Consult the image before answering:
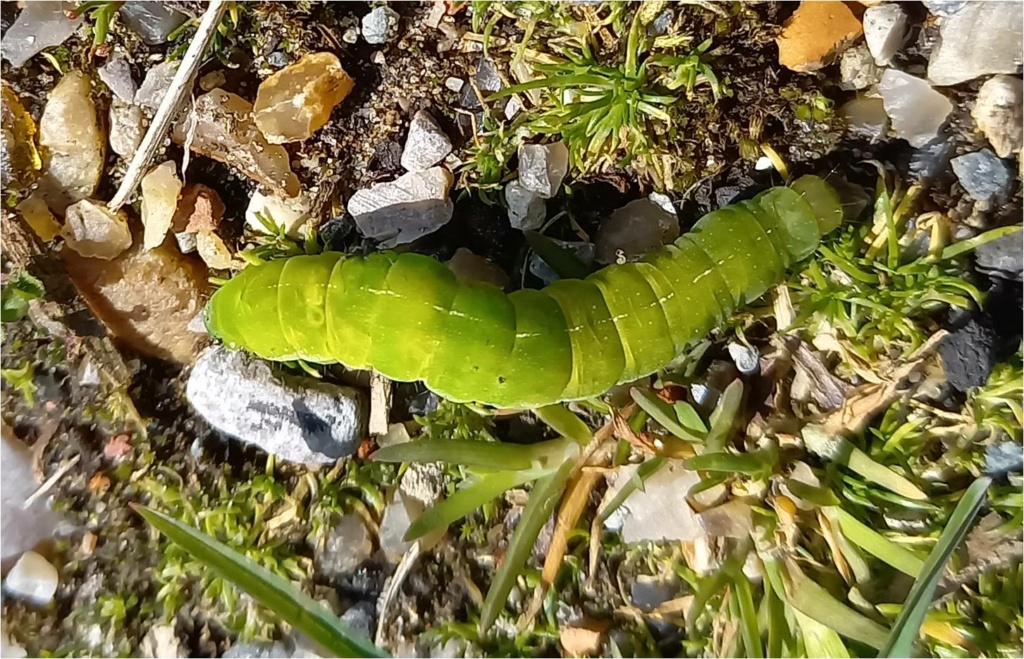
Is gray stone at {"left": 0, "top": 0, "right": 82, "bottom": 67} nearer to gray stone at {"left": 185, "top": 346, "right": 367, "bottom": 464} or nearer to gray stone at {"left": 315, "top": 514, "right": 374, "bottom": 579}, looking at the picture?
gray stone at {"left": 185, "top": 346, "right": 367, "bottom": 464}

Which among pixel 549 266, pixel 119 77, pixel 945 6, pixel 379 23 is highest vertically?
pixel 945 6

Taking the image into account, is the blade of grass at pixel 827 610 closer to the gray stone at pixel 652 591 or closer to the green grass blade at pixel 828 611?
the green grass blade at pixel 828 611

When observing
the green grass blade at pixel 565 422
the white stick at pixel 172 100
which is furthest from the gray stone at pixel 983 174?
the white stick at pixel 172 100

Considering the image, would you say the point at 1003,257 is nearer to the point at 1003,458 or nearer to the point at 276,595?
the point at 1003,458

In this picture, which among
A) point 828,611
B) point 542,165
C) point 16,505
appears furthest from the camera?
point 16,505

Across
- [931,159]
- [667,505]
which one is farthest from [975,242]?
[667,505]

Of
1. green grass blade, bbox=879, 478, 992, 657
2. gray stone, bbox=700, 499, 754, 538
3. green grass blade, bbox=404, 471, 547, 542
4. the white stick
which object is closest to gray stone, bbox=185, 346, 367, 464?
green grass blade, bbox=404, 471, 547, 542
